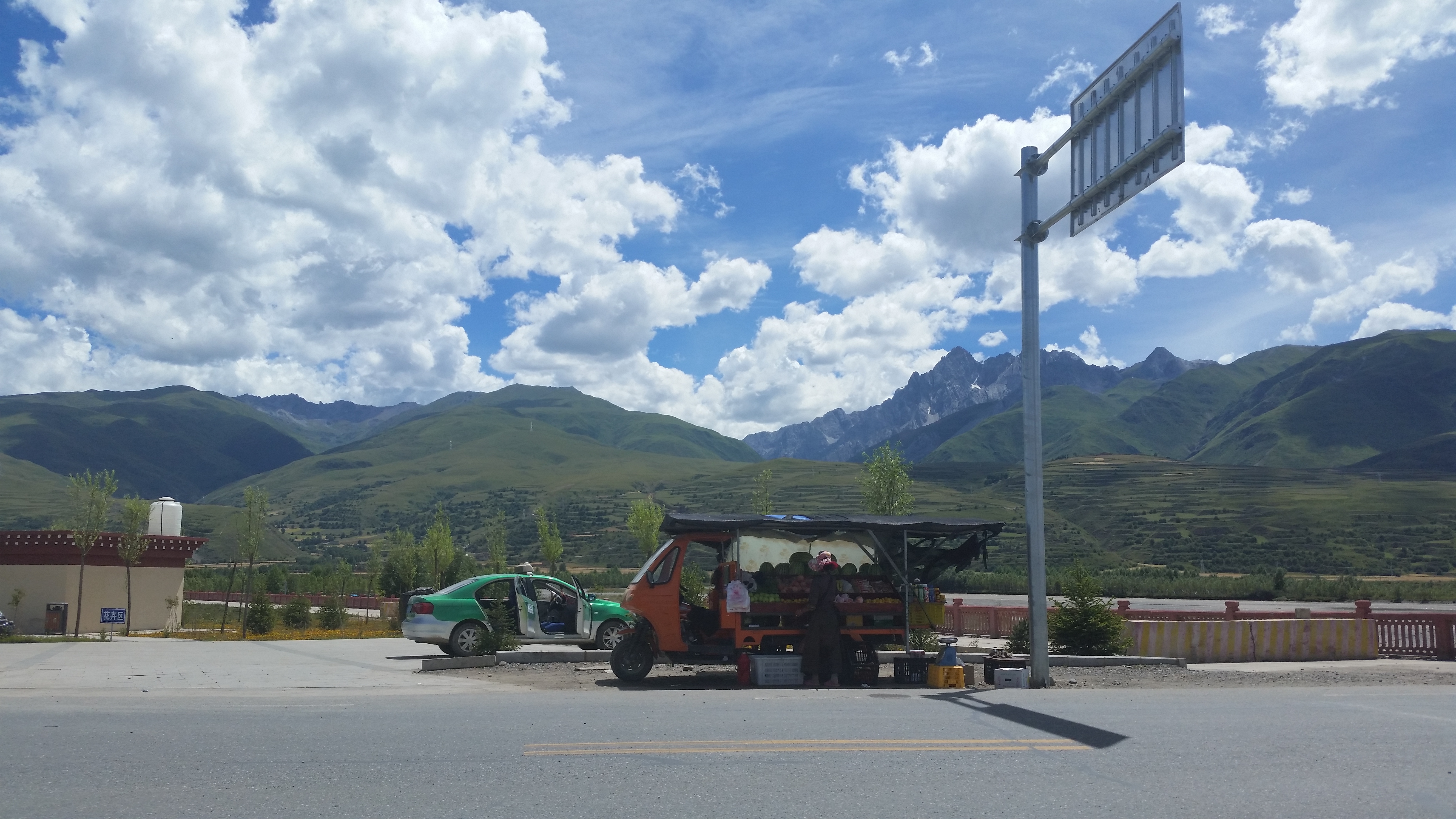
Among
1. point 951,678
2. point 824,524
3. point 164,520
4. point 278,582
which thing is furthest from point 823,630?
point 278,582

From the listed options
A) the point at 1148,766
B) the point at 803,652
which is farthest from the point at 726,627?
the point at 1148,766

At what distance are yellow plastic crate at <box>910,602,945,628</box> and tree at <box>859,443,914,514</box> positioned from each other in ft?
54.8

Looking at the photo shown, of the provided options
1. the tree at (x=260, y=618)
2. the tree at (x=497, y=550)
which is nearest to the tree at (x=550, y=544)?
the tree at (x=497, y=550)

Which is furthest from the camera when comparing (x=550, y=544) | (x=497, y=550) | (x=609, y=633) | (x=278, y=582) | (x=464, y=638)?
(x=278, y=582)

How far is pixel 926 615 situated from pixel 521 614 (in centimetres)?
922

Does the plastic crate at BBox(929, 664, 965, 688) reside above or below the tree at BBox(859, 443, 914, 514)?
below

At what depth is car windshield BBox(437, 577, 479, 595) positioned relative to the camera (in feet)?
65.5

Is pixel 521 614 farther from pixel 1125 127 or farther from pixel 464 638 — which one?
pixel 1125 127

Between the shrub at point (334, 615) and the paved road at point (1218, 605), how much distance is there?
22.2 meters

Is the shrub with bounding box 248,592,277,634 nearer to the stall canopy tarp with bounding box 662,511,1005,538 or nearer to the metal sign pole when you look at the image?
the stall canopy tarp with bounding box 662,511,1005,538

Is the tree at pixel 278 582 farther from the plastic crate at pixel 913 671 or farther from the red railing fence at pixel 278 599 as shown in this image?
the plastic crate at pixel 913 671

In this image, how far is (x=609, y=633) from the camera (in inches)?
830

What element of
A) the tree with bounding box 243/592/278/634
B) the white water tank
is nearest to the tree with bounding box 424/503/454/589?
the white water tank

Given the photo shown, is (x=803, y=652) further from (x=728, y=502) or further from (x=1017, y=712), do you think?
(x=728, y=502)
